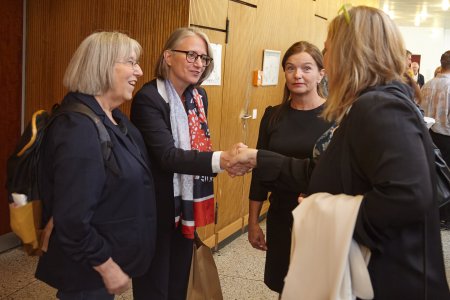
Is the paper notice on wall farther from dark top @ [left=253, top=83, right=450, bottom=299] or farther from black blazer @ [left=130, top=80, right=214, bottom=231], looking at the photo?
dark top @ [left=253, top=83, right=450, bottom=299]

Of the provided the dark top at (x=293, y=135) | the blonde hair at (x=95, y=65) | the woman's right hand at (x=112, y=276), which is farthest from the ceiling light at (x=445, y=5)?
the woman's right hand at (x=112, y=276)

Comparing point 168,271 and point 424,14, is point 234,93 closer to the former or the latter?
point 168,271

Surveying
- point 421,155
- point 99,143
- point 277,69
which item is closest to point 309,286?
point 421,155

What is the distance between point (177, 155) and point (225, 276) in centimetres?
173

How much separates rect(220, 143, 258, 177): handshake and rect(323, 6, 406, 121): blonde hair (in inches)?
27.0

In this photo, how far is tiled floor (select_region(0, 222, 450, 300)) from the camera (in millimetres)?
2969

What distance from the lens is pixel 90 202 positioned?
1570 mm

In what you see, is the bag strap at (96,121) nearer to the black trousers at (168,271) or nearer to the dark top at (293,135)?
the black trousers at (168,271)

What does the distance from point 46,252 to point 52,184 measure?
0.26 meters

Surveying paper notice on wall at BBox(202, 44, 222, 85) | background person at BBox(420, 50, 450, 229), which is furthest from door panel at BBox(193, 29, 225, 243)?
background person at BBox(420, 50, 450, 229)

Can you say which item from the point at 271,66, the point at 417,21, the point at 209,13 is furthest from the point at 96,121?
the point at 417,21

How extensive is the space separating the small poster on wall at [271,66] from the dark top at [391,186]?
3169 millimetres

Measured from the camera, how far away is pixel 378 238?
1221 mm

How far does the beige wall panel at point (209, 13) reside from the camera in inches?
123
